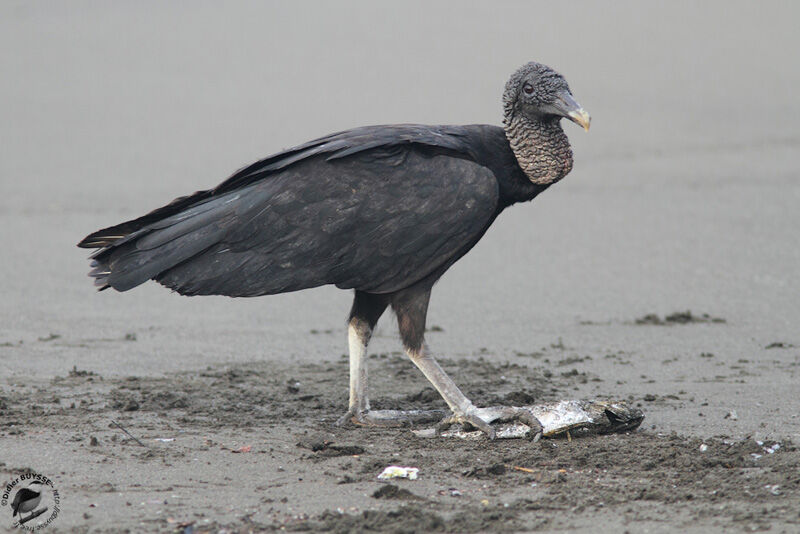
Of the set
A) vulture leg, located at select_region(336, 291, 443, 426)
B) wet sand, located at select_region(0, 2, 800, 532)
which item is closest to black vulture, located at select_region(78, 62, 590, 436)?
vulture leg, located at select_region(336, 291, 443, 426)

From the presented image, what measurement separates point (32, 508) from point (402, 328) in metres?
1.72

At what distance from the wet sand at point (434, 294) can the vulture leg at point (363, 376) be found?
0.14m

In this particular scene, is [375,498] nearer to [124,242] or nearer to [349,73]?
[124,242]

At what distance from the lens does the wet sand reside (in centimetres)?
354

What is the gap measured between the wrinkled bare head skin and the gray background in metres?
1.17

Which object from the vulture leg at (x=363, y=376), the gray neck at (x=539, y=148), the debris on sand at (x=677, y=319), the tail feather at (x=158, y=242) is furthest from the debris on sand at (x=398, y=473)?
the debris on sand at (x=677, y=319)

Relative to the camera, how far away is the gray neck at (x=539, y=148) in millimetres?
4480

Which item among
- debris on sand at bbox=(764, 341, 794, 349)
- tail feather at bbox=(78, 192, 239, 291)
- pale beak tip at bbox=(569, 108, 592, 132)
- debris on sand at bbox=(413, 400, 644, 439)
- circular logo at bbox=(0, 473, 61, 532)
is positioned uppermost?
pale beak tip at bbox=(569, 108, 592, 132)

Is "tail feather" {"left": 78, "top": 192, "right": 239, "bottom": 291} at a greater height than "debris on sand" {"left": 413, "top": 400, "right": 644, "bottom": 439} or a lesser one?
greater

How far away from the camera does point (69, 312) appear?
6.48 m

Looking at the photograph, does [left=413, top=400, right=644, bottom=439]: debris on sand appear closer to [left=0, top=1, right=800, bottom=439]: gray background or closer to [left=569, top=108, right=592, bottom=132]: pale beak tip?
[left=0, top=1, right=800, bottom=439]: gray background

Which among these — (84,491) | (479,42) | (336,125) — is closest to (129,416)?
(84,491)

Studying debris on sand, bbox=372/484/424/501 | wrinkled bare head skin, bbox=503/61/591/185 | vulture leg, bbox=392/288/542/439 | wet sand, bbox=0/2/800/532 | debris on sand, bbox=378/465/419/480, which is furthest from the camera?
wrinkled bare head skin, bbox=503/61/591/185

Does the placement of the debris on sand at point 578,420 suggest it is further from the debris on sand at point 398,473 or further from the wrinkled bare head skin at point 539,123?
the wrinkled bare head skin at point 539,123
